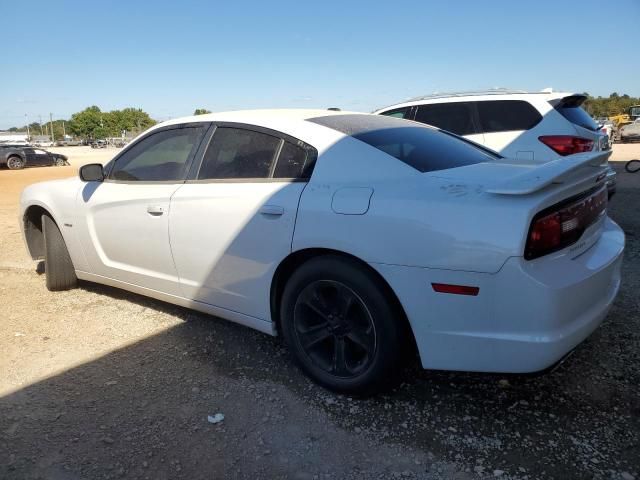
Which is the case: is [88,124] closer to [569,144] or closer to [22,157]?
[22,157]

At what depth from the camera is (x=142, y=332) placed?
12.0 feet

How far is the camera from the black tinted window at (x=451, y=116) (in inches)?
262

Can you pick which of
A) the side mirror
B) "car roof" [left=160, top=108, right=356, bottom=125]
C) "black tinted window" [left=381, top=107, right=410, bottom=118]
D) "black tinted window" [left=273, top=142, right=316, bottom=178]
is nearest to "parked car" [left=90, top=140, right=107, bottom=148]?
"black tinted window" [left=381, top=107, right=410, bottom=118]

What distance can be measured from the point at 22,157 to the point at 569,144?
1040 inches

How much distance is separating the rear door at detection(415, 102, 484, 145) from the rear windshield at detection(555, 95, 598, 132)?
0.98 meters

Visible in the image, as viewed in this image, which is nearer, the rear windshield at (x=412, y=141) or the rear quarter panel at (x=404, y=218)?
the rear quarter panel at (x=404, y=218)

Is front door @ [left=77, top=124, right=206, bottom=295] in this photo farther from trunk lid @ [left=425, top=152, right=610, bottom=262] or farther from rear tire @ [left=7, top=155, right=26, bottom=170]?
rear tire @ [left=7, top=155, right=26, bottom=170]

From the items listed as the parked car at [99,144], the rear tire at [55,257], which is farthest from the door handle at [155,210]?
the parked car at [99,144]

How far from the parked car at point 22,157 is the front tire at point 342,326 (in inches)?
1052

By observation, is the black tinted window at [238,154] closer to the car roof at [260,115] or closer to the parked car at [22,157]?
the car roof at [260,115]

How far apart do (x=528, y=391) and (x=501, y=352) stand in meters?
0.70

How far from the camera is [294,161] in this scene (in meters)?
2.86

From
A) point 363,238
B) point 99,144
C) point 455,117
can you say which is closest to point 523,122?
point 455,117

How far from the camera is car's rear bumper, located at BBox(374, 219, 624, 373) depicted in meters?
2.09
